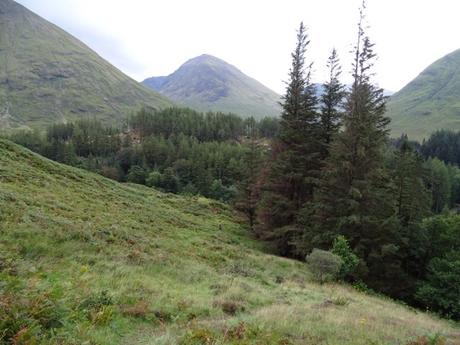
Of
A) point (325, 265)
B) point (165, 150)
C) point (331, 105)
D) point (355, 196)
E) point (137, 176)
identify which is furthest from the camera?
point (165, 150)

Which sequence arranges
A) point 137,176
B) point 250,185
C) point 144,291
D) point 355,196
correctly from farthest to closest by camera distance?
point 137,176
point 250,185
point 355,196
point 144,291

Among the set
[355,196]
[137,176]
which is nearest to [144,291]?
[355,196]

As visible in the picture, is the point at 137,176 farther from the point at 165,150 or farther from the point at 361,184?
the point at 361,184

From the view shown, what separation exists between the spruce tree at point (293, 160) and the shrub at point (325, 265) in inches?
352

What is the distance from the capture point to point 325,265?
17.3 metres

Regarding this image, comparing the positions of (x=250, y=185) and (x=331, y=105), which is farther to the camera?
(x=250, y=185)

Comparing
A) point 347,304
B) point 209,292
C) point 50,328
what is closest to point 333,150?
point 347,304

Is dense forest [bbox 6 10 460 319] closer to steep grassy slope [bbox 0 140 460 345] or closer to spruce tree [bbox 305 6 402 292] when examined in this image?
spruce tree [bbox 305 6 402 292]

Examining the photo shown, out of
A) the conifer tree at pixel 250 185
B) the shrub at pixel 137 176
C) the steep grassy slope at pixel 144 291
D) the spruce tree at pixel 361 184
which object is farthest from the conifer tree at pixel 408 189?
the shrub at pixel 137 176

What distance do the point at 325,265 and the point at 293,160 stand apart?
1176 centimetres

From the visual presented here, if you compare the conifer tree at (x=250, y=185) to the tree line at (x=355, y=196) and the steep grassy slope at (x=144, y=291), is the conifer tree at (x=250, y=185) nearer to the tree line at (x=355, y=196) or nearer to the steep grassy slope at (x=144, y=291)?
the tree line at (x=355, y=196)

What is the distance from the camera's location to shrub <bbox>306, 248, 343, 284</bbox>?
56.4 feet

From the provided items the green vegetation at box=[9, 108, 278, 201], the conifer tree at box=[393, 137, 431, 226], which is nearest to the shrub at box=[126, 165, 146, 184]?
the green vegetation at box=[9, 108, 278, 201]

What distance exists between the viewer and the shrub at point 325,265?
17.2m
